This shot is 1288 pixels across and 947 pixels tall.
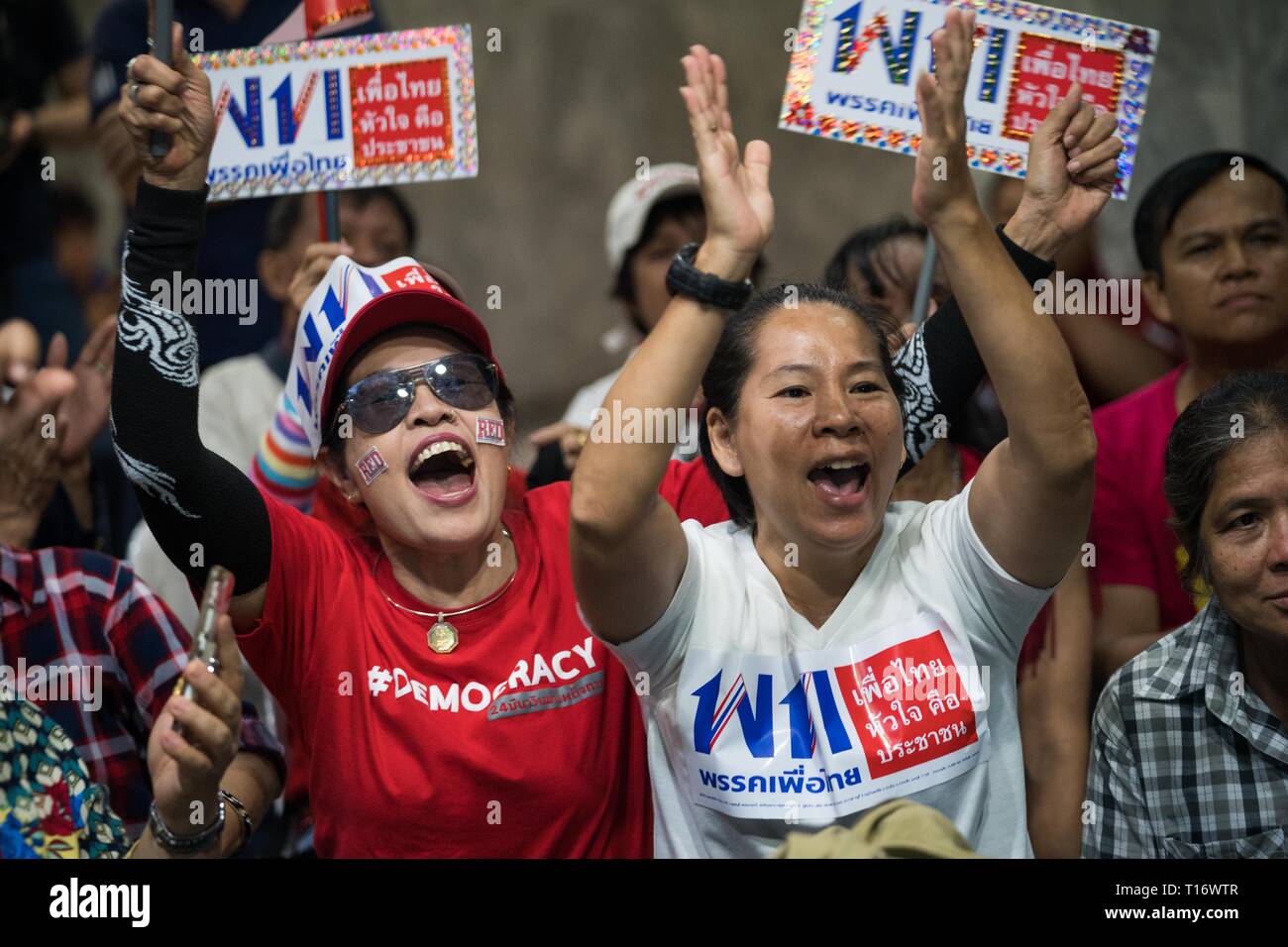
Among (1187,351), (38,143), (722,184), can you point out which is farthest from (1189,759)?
(38,143)

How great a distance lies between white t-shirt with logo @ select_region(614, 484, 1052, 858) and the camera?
7.46 ft

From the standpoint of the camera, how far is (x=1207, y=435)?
2506mm

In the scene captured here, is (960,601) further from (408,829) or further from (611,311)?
(611,311)

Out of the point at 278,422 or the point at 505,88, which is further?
the point at 505,88

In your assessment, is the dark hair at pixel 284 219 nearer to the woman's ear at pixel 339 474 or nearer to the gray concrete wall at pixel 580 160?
the woman's ear at pixel 339 474

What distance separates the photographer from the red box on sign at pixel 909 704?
228 centimetres

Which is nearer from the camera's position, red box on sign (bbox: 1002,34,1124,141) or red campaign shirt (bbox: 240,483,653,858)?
red campaign shirt (bbox: 240,483,653,858)

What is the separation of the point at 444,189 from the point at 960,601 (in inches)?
172

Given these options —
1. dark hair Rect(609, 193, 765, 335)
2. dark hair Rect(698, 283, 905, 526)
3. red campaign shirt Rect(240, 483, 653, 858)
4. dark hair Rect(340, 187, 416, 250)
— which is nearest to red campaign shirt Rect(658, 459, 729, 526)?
dark hair Rect(698, 283, 905, 526)

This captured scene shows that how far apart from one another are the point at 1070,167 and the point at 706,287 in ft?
2.18

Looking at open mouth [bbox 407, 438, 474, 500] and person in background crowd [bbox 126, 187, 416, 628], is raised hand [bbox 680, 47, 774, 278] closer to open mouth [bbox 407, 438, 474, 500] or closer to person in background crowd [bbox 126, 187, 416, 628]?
open mouth [bbox 407, 438, 474, 500]

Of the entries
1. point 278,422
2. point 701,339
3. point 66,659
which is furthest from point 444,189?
point 701,339

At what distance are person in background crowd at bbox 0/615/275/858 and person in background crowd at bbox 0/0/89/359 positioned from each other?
2.21 metres

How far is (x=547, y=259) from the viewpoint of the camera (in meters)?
6.33
